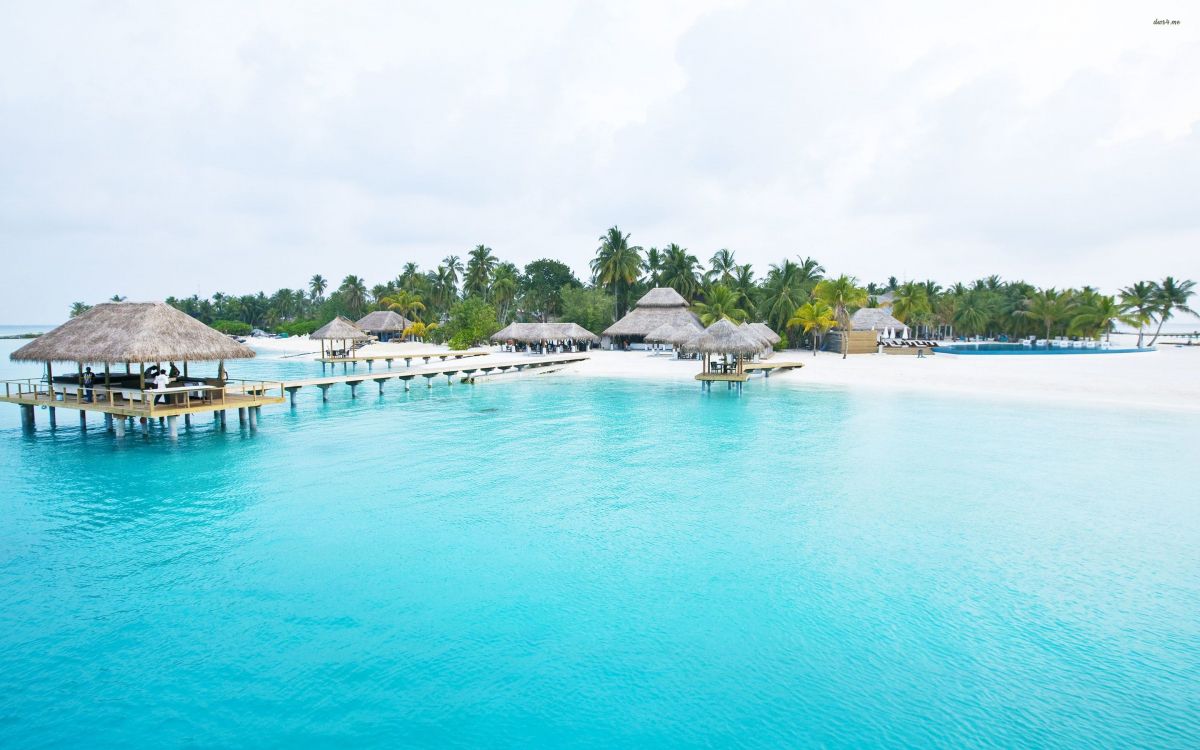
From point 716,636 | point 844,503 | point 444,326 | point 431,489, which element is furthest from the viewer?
point 444,326

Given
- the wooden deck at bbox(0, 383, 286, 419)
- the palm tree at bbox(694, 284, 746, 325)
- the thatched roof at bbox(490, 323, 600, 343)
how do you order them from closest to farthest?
the wooden deck at bbox(0, 383, 286, 419) < the palm tree at bbox(694, 284, 746, 325) < the thatched roof at bbox(490, 323, 600, 343)

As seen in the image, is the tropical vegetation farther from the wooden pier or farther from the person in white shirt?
the person in white shirt

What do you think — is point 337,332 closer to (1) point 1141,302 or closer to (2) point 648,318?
(2) point 648,318

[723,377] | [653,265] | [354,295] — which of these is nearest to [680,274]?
[653,265]

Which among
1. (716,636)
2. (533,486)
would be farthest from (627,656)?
(533,486)

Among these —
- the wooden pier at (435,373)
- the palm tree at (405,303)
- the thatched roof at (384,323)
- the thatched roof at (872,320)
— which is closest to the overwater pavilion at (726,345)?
the wooden pier at (435,373)

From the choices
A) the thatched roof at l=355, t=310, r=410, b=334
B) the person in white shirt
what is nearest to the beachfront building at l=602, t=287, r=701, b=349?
the thatched roof at l=355, t=310, r=410, b=334

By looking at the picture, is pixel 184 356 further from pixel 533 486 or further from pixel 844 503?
pixel 844 503
